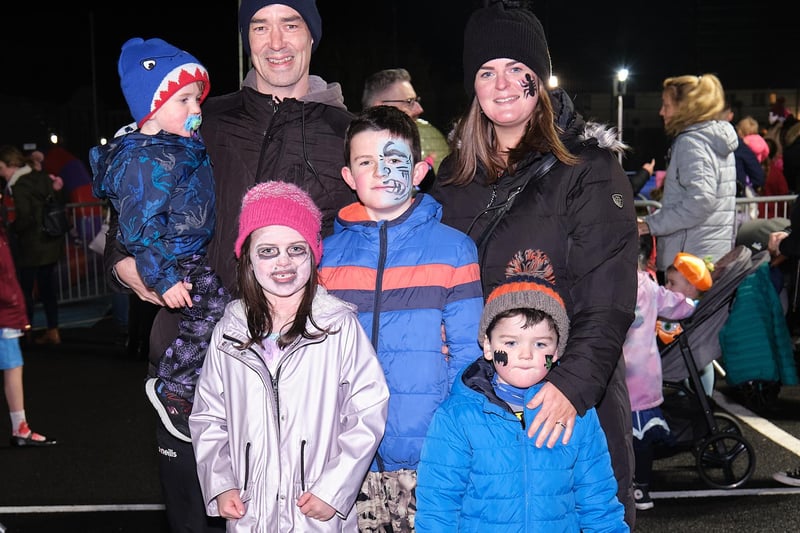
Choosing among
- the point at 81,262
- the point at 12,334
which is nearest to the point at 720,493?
the point at 12,334

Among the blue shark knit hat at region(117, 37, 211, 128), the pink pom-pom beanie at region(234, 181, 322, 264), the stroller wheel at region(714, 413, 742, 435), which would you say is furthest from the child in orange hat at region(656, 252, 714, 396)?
the blue shark knit hat at region(117, 37, 211, 128)

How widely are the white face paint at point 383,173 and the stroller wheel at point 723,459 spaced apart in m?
3.47

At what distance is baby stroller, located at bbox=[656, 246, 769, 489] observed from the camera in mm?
5641

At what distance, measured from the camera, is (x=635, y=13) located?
28.2 m

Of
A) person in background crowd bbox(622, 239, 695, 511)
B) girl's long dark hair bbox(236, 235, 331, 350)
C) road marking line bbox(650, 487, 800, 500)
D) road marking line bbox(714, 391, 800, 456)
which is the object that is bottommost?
road marking line bbox(650, 487, 800, 500)

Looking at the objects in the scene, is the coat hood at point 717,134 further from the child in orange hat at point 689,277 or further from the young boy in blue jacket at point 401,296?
the young boy in blue jacket at point 401,296

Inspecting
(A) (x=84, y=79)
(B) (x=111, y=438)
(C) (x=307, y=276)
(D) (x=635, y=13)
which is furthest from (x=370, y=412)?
(A) (x=84, y=79)

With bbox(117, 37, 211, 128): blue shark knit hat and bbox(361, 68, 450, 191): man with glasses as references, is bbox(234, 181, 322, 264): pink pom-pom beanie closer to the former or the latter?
bbox(117, 37, 211, 128): blue shark knit hat

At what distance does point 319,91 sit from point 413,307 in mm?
967

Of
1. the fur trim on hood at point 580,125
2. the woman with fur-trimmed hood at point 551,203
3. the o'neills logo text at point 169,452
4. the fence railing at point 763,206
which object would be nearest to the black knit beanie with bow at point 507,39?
the woman with fur-trimmed hood at point 551,203

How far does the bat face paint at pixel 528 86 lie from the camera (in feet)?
9.45

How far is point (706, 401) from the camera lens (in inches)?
223

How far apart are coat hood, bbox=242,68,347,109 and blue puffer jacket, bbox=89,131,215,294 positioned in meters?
0.35

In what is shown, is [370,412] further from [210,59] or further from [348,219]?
[210,59]
